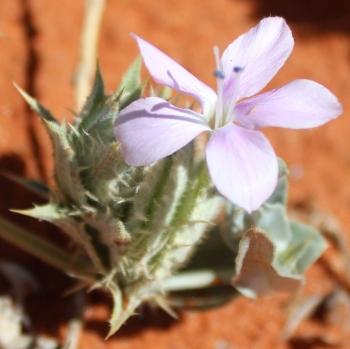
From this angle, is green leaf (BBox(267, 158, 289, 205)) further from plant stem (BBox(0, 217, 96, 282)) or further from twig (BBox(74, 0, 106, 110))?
twig (BBox(74, 0, 106, 110))

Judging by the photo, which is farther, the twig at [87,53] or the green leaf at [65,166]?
the twig at [87,53]

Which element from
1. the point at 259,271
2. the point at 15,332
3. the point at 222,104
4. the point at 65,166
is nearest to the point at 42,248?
the point at 15,332

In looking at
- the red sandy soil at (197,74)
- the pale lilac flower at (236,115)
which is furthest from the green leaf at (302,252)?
the pale lilac flower at (236,115)

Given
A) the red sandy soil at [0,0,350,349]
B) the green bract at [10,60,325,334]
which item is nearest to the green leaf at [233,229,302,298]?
the green bract at [10,60,325,334]

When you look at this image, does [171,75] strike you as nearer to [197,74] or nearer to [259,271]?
[259,271]

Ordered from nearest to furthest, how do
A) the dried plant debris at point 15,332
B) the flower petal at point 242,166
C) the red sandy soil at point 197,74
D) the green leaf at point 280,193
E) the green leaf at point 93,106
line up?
the flower petal at point 242,166 < the green leaf at point 93,106 < the green leaf at point 280,193 < the dried plant debris at point 15,332 < the red sandy soil at point 197,74

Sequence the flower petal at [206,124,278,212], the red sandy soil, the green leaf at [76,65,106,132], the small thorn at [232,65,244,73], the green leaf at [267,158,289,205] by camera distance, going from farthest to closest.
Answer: the red sandy soil < the green leaf at [267,158,289,205] < the green leaf at [76,65,106,132] < the small thorn at [232,65,244,73] < the flower petal at [206,124,278,212]

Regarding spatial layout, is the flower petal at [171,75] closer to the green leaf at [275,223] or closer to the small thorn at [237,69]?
the small thorn at [237,69]
